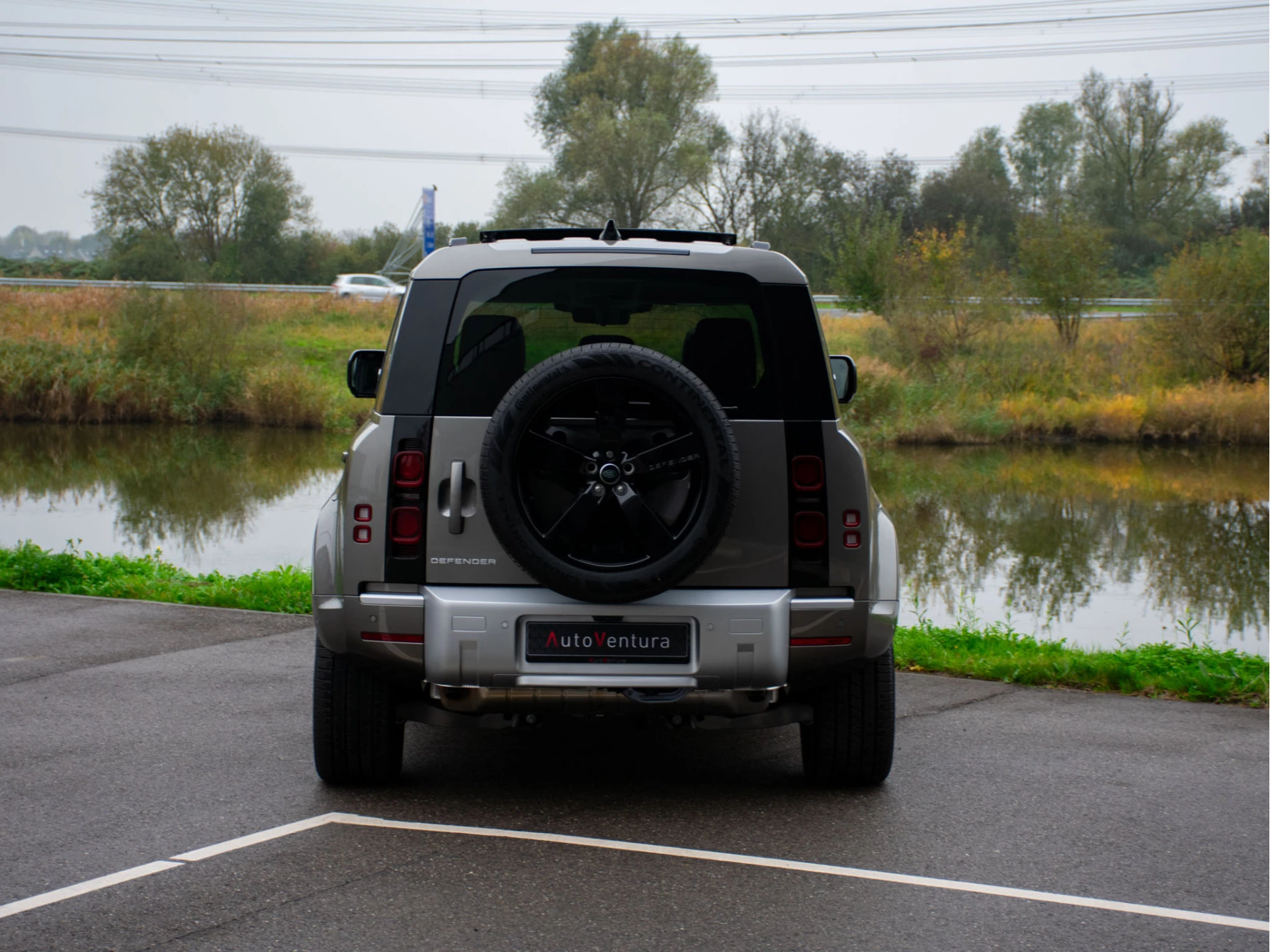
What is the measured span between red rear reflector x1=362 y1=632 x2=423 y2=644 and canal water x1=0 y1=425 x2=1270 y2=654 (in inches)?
266

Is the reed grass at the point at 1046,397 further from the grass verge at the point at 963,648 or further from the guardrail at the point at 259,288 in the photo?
the grass verge at the point at 963,648

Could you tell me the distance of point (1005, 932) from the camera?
140 inches

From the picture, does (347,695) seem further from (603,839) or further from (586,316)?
(586,316)

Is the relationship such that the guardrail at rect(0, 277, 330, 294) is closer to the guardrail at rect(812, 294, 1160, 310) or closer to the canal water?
the canal water

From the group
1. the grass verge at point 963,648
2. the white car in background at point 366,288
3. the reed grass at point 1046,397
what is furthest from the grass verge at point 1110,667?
the white car in background at point 366,288

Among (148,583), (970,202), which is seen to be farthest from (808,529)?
(970,202)

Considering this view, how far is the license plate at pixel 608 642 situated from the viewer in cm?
429

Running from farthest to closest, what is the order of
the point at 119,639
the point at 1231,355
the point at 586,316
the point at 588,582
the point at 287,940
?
the point at 1231,355, the point at 119,639, the point at 586,316, the point at 588,582, the point at 287,940

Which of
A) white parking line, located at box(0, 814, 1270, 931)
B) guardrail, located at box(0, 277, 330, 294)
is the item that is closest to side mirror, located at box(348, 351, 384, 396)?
white parking line, located at box(0, 814, 1270, 931)

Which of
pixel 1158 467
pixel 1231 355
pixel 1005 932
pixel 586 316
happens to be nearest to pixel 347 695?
pixel 586 316

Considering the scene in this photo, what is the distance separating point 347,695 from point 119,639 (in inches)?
148

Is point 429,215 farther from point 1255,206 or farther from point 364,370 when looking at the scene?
point 1255,206

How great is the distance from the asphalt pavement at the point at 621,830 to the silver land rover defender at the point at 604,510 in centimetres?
47

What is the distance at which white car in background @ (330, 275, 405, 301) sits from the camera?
47750 mm
